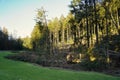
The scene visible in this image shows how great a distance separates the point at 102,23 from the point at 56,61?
32.1 metres

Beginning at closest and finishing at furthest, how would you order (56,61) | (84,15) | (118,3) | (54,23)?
(56,61) → (118,3) → (84,15) → (54,23)

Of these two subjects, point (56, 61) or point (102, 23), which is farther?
point (102, 23)

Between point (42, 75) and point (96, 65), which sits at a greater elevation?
point (96, 65)

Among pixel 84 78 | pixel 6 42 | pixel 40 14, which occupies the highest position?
pixel 40 14

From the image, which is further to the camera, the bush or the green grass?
the bush

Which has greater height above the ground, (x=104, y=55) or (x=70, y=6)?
(x=70, y=6)

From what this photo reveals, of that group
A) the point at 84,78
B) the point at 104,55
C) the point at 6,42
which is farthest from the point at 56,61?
the point at 6,42

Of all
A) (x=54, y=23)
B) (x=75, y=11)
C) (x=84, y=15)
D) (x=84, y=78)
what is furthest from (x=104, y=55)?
(x=54, y=23)

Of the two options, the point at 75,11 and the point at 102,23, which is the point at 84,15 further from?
the point at 102,23

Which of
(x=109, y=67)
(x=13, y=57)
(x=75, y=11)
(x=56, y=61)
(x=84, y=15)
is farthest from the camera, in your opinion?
(x=75, y=11)

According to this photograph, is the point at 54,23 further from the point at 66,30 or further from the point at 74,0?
the point at 74,0

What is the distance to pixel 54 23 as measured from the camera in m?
118

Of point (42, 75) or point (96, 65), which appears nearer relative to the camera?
point (42, 75)

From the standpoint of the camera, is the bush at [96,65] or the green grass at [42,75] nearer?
the green grass at [42,75]
